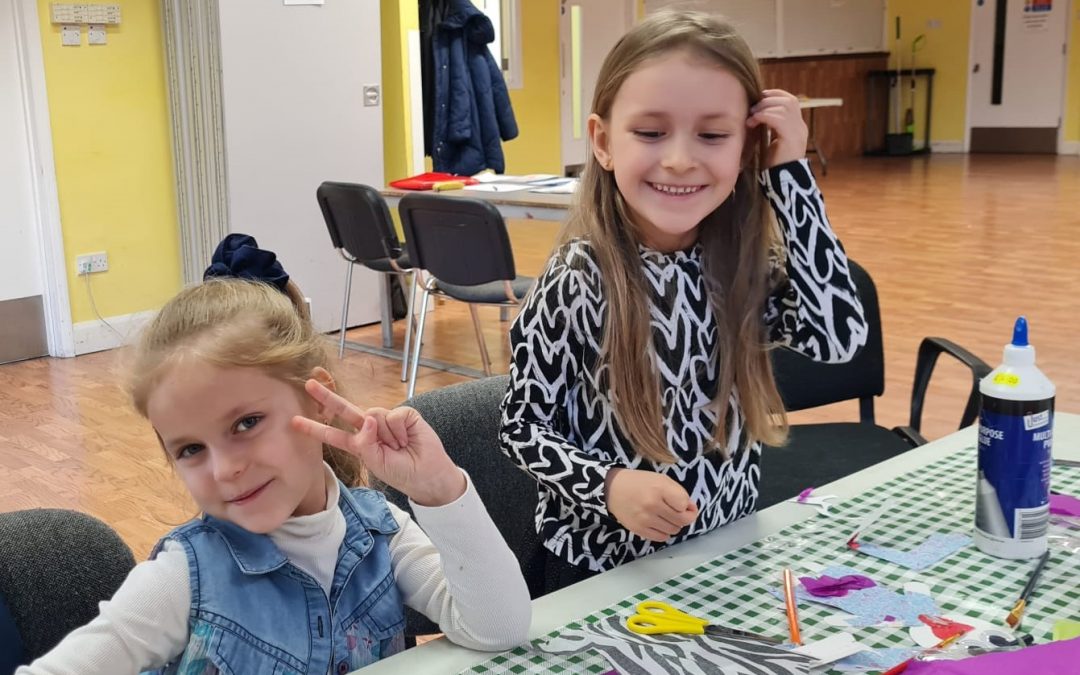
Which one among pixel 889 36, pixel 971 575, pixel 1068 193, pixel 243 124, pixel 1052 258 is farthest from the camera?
pixel 889 36

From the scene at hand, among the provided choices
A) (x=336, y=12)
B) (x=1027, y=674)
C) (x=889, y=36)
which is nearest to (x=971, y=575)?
(x=1027, y=674)

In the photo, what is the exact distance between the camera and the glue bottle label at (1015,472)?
3.65 feet

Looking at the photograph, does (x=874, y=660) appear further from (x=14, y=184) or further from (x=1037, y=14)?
(x=1037, y=14)

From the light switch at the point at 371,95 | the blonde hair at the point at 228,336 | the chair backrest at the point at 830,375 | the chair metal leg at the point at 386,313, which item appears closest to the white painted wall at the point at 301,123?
the light switch at the point at 371,95

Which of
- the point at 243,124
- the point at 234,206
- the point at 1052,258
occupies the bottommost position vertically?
the point at 1052,258

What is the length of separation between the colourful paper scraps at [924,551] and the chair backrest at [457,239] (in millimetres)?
2728

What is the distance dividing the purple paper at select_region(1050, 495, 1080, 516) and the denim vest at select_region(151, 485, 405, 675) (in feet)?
2.41

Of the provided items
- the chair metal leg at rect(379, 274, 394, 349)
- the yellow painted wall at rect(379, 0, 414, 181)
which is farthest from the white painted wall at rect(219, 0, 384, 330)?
the chair metal leg at rect(379, 274, 394, 349)

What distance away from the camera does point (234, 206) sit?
16.8 ft

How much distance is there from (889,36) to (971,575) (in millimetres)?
14403

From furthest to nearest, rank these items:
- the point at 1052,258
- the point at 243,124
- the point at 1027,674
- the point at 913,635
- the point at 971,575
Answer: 1. the point at 1052,258
2. the point at 243,124
3. the point at 971,575
4. the point at 913,635
5. the point at 1027,674

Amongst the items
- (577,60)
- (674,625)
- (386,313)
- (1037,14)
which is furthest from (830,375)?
(1037,14)

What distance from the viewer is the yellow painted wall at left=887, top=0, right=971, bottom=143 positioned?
13719mm

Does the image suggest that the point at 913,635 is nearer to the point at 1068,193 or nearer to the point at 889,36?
the point at 1068,193
